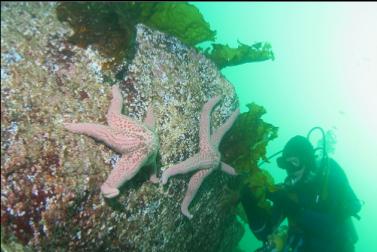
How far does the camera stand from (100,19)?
455 centimetres

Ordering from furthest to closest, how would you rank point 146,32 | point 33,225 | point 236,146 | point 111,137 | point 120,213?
point 236,146 → point 146,32 → point 120,213 → point 111,137 → point 33,225

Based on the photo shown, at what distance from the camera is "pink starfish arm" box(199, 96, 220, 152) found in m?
5.62

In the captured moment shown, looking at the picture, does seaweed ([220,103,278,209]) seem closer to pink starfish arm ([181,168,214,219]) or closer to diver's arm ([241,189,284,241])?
diver's arm ([241,189,284,241])

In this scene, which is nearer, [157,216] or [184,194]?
[157,216]

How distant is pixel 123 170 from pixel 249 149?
3.40m

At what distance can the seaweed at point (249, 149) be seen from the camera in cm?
681

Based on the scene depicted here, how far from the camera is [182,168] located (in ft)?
16.6

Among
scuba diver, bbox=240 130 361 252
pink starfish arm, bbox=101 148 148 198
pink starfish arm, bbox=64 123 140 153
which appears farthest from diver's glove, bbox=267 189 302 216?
pink starfish arm, bbox=64 123 140 153

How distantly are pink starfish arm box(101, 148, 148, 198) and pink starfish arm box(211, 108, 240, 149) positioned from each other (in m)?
1.94

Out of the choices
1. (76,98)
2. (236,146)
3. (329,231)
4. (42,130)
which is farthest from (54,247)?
(329,231)

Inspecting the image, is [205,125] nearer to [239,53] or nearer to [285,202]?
[239,53]

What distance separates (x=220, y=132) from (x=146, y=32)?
2.12m

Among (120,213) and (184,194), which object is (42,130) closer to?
(120,213)

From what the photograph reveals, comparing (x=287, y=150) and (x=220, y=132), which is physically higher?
(x=287, y=150)
